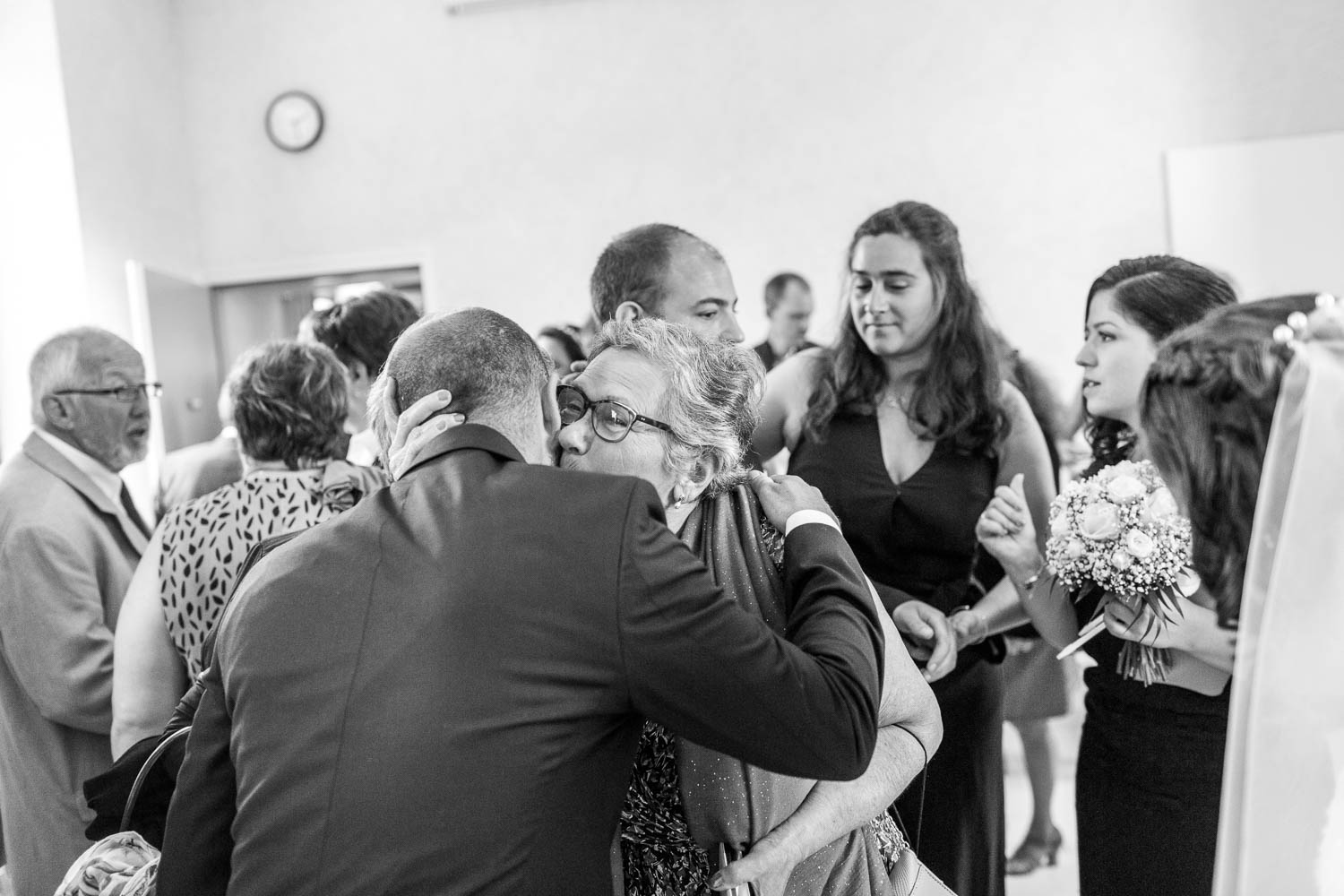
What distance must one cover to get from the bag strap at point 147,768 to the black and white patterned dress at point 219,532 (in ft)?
1.67

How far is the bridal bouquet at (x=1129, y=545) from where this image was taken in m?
2.00

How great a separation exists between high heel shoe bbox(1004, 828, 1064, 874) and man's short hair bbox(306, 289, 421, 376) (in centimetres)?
268

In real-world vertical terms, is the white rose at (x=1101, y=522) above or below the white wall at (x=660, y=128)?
below

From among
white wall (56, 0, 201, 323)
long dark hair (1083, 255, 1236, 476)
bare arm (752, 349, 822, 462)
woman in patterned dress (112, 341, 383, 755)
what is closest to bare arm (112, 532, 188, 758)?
woman in patterned dress (112, 341, 383, 755)

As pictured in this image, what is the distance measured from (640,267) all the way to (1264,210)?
17.0 ft

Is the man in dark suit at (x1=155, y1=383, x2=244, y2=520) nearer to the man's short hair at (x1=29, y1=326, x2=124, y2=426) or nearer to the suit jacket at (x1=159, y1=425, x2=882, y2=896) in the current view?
the man's short hair at (x1=29, y1=326, x2=124, y2=426)

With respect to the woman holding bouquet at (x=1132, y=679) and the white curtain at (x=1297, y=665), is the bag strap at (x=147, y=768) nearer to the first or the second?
the white curtain at (x=1297, y=665)

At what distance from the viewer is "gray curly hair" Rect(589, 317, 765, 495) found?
1.83 m

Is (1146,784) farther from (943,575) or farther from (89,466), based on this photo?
(89,466)

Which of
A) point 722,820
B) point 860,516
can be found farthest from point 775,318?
point 722,820

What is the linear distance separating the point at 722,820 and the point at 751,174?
564 centimetres

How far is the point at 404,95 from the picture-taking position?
707cm

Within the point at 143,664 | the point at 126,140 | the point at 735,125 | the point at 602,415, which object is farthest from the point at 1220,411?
the point at 126,140

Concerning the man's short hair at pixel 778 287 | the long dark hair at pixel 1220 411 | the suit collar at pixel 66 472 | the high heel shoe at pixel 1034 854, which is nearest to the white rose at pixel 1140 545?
the long dark hair at pixel 1220 411
